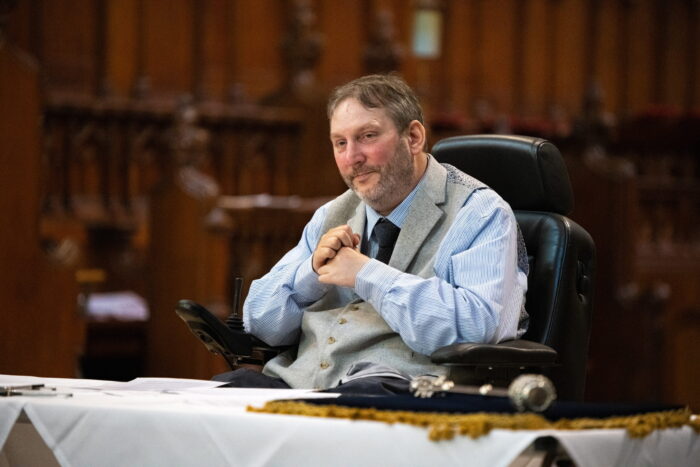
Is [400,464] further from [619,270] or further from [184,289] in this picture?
[619,270]

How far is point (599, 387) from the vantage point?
26.1 ft

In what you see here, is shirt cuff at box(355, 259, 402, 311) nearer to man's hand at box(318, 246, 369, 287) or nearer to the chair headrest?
man's hand at box(318, 246, 369, 287)

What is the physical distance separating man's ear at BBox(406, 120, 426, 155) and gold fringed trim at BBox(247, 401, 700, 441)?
1210mm

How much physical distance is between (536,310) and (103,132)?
180 inches

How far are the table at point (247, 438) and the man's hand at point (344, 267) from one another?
590 millimetres

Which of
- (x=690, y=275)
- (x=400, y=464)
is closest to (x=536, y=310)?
(x=400, y=464)

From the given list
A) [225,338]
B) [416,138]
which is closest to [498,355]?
[416,138]

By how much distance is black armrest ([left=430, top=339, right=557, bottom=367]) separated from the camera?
2.95 meters

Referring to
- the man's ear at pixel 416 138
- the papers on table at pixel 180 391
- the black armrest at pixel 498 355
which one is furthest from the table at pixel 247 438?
the man's ear at pixel 416 138

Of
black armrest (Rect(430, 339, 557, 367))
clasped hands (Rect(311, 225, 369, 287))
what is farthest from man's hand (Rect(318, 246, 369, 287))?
black armrest (Rect(430, 339, 557, 367))

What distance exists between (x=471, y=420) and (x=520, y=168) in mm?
1587

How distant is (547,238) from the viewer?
358 cm

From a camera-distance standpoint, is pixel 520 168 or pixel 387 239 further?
pixel 520 168

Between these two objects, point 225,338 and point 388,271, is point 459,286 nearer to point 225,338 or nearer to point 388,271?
point 388,271
